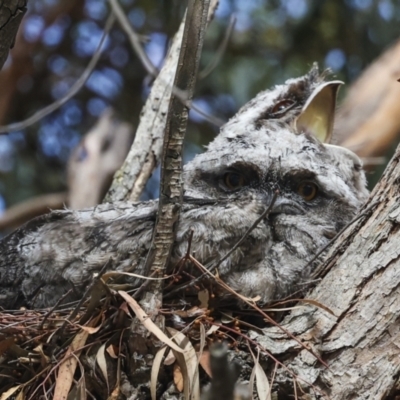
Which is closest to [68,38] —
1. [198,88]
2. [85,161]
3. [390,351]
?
[198,88]

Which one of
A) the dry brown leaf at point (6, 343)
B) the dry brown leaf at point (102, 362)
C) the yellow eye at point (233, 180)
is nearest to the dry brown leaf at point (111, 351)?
the dry brown leaf at point (102, 362)

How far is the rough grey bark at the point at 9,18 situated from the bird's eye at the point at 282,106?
97cm

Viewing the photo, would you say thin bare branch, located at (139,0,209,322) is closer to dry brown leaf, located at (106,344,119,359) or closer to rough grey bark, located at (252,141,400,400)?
dry brown leaf, located at (106,344,119,359)

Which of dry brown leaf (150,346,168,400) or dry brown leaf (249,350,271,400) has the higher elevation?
dry brown leaf (249,350,271,400)

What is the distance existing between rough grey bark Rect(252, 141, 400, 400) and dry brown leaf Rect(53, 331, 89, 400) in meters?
0.39

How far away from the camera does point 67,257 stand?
6.00 ft

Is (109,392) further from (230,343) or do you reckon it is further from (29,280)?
(29,280)

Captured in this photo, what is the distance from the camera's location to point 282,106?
227 centimetres

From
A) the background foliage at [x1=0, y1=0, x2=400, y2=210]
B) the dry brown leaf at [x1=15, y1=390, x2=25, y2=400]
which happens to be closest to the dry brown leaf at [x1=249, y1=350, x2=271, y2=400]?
the dry brown leaf at [x1=15, y1=390, x2=25, y2=400]

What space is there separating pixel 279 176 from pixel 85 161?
2.45 meters

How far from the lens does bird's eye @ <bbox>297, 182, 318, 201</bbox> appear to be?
1.95 meters

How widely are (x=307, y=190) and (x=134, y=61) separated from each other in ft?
11.9

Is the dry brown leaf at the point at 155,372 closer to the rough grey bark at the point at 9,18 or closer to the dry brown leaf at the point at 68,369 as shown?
the dry brown leaf at the point at 68,369

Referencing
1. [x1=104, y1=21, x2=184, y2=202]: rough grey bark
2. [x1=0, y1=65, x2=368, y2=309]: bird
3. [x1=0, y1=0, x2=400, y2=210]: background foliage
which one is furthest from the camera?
[x1=0, y1=0, x2=400, y2=210]: background foliage
